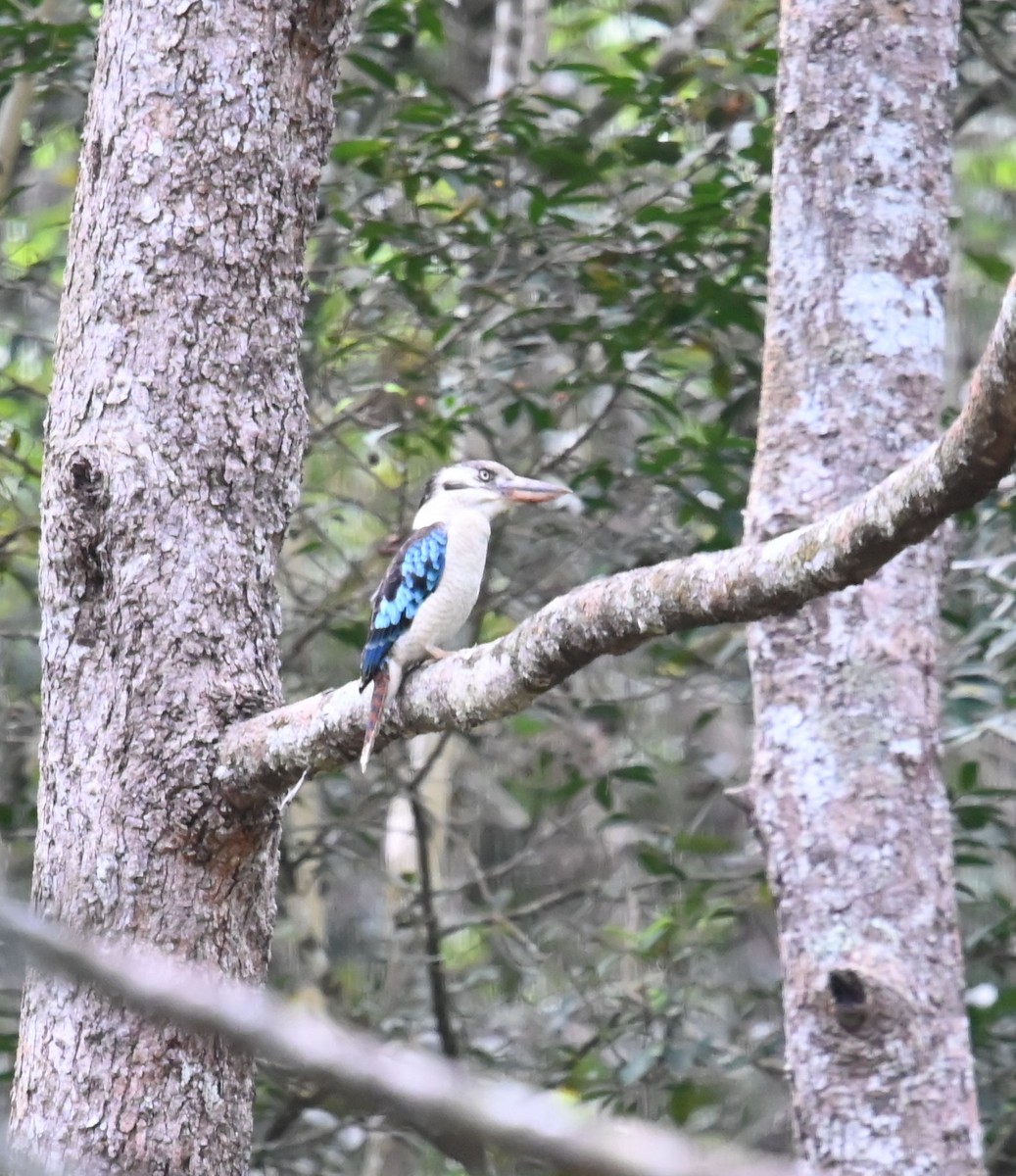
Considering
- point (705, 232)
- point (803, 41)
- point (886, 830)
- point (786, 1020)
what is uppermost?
point (803, 41)

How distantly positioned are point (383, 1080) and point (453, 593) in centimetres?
364

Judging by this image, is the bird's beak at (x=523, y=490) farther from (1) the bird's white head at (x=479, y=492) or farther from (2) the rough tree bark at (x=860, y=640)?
(2) the rough tree bark at (x=860, y=640)

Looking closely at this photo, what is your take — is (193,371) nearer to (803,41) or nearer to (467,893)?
(803,41)

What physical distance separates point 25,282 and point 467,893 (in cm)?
329

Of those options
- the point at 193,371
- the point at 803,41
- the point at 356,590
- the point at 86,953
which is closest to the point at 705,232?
the point at 803,41

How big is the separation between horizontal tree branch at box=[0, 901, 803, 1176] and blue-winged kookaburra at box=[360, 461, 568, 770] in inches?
97.7

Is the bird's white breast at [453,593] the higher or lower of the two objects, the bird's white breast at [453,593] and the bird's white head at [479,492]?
the lower

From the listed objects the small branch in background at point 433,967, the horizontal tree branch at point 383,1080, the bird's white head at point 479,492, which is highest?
the horizontal tree branch at point 383,1080

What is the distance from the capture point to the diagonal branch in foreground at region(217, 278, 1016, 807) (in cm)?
234

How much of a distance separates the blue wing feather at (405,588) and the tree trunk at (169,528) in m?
0.36

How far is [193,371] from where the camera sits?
3.66 meters

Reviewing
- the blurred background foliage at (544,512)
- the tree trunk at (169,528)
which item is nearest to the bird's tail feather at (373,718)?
the tree trunk at (169,528)

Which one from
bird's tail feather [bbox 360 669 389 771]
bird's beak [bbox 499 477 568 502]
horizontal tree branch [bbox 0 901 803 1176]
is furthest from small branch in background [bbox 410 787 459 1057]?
horizontal tree branch [bbox 0 901 803 1176]

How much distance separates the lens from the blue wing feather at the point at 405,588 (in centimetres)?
398
